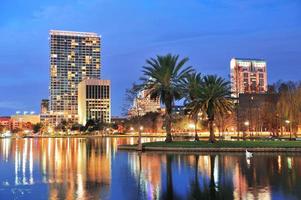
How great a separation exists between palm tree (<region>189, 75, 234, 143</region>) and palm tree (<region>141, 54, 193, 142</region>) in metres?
2.85

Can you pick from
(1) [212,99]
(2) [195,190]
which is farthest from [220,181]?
(1) [212,99]

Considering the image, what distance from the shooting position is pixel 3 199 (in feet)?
64.7

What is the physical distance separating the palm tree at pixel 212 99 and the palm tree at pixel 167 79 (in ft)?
9.34

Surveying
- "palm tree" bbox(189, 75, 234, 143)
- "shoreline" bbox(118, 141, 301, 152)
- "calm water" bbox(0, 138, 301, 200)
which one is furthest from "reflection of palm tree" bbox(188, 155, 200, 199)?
"palm tree" bbox(189, 75, 234, 143)

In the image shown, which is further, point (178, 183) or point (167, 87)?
point (167, 87)

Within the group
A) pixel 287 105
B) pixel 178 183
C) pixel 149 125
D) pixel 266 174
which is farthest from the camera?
pixel 149 125

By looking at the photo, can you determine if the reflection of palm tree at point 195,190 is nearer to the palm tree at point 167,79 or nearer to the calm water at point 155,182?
the calm water at point 155,182

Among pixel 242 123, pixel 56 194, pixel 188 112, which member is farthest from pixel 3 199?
pixel 242 123

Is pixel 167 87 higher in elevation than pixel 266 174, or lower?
higher

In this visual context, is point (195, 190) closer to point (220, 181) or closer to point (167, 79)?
point (220, 181)

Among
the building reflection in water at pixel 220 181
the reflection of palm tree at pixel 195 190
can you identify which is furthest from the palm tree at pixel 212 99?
the reflection of palm tree at pixel 195 190

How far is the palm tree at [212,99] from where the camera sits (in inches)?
2453

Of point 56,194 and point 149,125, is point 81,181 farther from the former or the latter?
point 149,125

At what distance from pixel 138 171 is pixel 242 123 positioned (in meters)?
87.4
